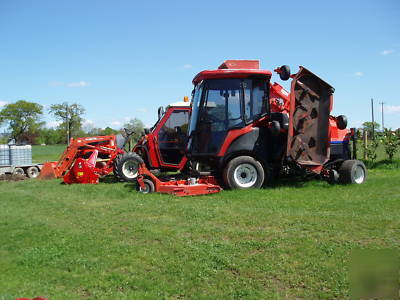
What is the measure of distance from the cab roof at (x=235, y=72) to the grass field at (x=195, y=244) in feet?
9.06

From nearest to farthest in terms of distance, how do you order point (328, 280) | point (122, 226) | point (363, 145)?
1. point (328, 280)
2. point (122, 226)
3. point (363, 145)

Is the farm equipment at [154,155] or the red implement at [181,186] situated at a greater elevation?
the farm equipment at [154,155]

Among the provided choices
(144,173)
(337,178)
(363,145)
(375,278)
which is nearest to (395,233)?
(375,278)

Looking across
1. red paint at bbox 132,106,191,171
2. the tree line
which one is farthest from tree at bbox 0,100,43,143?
red paint at bbox 132,106,191,171

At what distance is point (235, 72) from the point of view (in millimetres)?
9156

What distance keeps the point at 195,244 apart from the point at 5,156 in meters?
13.7

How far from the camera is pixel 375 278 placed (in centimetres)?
385

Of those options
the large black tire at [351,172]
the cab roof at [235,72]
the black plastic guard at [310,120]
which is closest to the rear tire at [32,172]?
the cab roof at [235,72]

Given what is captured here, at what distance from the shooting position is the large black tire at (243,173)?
8.98 metres

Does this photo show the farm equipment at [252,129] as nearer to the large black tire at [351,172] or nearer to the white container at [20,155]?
the large black tire at [351,172]

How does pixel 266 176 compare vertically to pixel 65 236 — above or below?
above

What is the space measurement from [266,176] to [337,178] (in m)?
1.77

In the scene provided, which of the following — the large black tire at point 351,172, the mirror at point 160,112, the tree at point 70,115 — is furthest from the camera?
the tree at point 70,115

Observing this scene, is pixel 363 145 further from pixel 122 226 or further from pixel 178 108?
pixel 122 226
